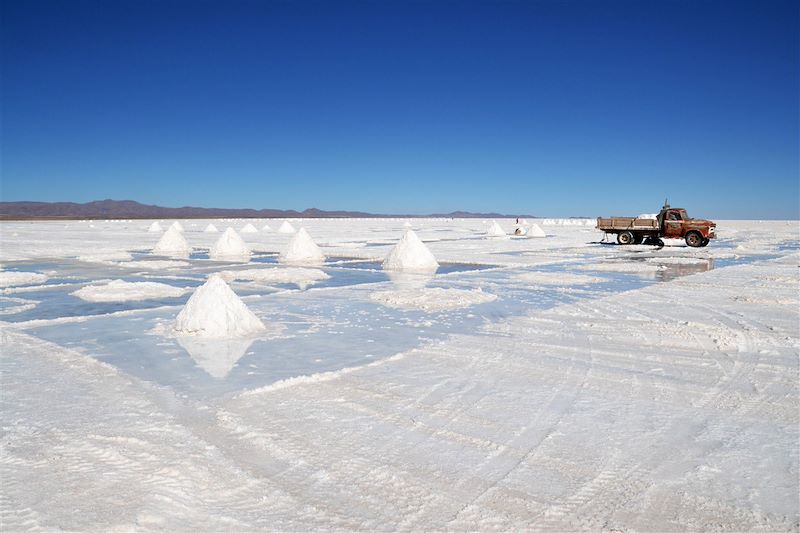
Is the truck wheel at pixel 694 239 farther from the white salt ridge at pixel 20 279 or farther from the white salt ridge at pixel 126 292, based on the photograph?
the white salt ridge at pixel 20 279

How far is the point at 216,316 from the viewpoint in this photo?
748 cm

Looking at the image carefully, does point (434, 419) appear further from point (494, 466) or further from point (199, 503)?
point (199, 503)

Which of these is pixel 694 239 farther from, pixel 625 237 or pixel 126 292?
pixel 126 292

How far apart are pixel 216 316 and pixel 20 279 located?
8704mm

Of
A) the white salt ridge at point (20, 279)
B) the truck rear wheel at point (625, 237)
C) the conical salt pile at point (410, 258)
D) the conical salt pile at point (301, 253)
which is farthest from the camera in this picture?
the truck rear wheel at point (625, 237)

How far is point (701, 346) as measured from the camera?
6973 millimetres

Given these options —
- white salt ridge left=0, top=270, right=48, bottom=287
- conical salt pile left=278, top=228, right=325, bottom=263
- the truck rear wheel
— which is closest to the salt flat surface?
white salt ridge left=0, top=270, right=48, bottom=287

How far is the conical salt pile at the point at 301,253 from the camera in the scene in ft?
62.5

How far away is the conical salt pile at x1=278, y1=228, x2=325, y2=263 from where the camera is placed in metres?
19.1

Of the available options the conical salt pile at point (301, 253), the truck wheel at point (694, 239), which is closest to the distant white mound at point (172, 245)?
the conical salt pile at point (301, 253)

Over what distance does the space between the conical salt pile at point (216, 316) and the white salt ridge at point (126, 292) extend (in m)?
3.53

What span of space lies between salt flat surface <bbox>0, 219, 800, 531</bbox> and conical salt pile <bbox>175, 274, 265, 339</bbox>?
0.18 m

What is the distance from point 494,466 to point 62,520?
243cm

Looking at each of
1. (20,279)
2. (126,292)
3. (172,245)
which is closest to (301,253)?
(172,245)
